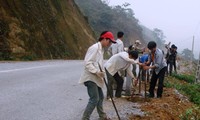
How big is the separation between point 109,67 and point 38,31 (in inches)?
734

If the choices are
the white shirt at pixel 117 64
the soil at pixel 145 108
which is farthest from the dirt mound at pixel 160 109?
the white shirt at pixel 117 64

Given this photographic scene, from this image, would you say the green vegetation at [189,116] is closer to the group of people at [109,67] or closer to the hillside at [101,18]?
the group of people at [109,67]

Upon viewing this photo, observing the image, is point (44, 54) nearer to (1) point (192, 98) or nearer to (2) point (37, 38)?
(2) point (37, 38)

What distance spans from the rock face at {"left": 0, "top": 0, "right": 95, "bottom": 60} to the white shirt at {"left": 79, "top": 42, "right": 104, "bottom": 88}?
54.0 feet

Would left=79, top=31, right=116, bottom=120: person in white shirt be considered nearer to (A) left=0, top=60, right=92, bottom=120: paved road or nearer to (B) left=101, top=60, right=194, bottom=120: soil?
(A) left=0, top=60, right=92, bottom=120: paved road

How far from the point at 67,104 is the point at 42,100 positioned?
655 millimetres

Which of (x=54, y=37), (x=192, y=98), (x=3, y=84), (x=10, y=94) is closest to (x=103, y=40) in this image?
(x=10, y=94)

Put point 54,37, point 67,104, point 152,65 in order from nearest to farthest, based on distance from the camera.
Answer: point 67,104 < point 152,65 < point 54,37

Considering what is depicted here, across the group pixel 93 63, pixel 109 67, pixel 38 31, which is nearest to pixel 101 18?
pixel 38 31

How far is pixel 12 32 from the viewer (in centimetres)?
2430

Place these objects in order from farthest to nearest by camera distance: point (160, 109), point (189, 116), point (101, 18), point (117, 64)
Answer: point (101, 18)
point (117, 64)
point (160, 109)
point (189, 116)

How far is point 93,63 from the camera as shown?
20.8 feet

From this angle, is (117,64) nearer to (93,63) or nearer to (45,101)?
(45,101)

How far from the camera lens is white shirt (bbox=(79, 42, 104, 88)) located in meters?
6.25
